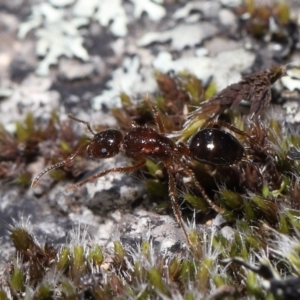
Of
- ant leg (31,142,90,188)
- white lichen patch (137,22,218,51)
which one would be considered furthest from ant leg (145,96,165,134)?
white lichen patch (137,22,218,51)

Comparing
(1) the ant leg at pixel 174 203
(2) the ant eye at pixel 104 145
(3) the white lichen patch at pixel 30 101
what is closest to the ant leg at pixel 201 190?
(1) the ant leg at pixel 174 203

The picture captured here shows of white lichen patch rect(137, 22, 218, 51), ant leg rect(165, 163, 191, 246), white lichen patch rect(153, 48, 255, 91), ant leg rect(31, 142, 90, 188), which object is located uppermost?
white lichen patch rect(137, 22, 218, 51)

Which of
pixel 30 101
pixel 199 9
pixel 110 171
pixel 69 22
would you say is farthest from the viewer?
pixel 69 22

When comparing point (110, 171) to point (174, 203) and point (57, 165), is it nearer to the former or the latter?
point (57, 165)

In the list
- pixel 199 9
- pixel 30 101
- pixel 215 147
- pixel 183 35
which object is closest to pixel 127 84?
pixel 183 35

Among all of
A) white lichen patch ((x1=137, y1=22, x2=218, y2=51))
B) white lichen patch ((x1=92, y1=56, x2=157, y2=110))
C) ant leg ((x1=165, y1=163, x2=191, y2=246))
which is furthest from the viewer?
white lichen patch ((x1=137, y1=22, x2=218, y2=51))

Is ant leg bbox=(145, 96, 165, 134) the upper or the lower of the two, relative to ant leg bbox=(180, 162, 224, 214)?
upper

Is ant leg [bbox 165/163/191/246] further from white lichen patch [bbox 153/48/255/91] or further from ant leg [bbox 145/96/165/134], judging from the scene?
white lichen patch [bbox 153/48/255/91]
